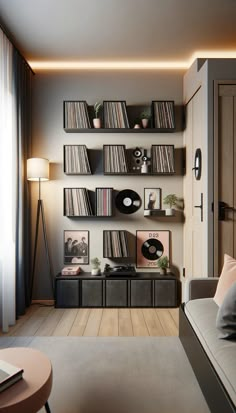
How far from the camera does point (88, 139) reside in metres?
3.62

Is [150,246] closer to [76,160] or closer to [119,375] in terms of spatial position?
[76,160]

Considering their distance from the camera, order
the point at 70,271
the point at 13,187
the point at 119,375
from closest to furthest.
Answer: the point at 119,375
the point at 13,187
the point at 70,271

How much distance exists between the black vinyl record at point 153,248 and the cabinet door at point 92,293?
0.73 m

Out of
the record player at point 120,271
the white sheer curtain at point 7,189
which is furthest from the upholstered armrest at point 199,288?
the white sheer curtain at point 7,189

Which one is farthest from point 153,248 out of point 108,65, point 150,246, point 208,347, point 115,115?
point 108,65

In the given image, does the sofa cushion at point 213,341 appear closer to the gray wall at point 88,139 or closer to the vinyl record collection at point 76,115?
the gray wall at point 88,139

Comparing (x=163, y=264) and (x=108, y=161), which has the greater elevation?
(x=108, y=161)

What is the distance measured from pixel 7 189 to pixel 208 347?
2341 mm

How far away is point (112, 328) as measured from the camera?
9.06 ft

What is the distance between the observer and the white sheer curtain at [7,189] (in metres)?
2.74

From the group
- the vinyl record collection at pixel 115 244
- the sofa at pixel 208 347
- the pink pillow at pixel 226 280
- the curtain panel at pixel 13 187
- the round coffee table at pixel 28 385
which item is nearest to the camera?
the round coffee table at pixel 28 385

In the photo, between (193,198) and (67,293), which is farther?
(67,293)

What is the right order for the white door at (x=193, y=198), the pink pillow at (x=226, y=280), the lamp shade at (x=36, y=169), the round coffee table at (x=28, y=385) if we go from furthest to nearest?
the lamp shade at (x=36, y=169) → the white door at (x=193, y=198) → the pink pillow at (x=226, y=280) → the round coffee table at (x=28, y=385)

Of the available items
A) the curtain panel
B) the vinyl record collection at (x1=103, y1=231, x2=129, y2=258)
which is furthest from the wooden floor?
the vinyl record collection at (x1=103, y1=231, x2=129, y2=258)
